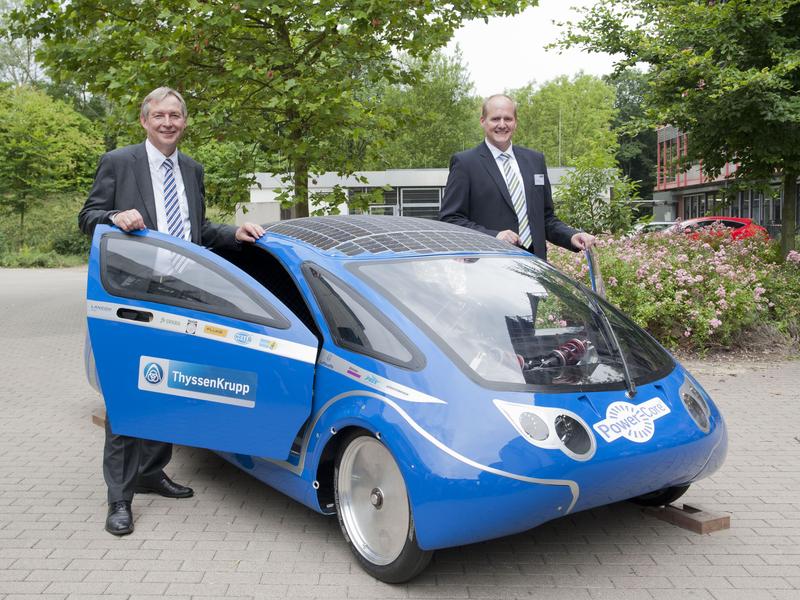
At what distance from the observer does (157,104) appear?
4410 millimetres

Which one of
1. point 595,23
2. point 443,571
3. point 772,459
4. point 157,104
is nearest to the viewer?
point 443,571

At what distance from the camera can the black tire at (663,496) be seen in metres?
4.20

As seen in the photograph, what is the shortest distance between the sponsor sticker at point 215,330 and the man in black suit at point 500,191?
2003 mm

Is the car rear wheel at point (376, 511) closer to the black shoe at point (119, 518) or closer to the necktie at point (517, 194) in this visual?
the black shoe at point (119, 518)

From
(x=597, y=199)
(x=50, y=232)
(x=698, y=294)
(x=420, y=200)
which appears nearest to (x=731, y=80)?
(x=698, y=294)

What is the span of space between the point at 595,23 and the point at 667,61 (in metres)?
1.95

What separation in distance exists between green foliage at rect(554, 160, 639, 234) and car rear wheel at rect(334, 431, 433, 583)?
11.6 metres

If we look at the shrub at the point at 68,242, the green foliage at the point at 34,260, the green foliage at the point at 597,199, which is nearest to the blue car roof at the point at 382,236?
the green foliage at the point at 597,199

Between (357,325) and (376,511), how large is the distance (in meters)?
0.81

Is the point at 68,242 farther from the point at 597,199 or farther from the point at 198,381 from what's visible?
the point at 198,381

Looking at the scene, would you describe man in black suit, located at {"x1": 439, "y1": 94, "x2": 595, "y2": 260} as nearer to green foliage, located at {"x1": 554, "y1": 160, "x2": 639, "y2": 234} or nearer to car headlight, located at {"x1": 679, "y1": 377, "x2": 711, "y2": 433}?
car headlight, located at {"x1": 679, "y1": 377, "x2": 711, "y2": 433}

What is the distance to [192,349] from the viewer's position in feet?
13.1

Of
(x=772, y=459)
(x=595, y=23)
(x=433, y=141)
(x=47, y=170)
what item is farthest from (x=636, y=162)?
(x=772, y=459)

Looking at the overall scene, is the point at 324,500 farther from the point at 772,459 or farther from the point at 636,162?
the point at 636,162
